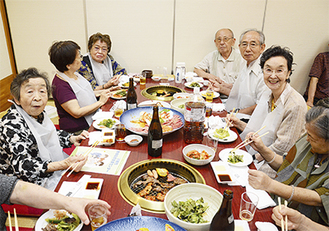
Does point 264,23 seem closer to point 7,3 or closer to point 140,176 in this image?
point 140,176

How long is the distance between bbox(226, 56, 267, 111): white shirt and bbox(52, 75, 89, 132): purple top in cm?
191

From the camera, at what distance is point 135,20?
14.1 feet

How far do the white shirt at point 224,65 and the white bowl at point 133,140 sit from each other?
8.50 ft

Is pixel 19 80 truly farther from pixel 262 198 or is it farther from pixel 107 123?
pixel 262 198

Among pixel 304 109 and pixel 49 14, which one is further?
pixel 49 14

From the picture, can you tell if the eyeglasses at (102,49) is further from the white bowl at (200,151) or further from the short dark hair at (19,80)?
the white bowl at (200,151)

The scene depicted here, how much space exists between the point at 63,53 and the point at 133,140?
1249 mm

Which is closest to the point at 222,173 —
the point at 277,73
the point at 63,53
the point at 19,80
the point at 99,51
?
the point at 277,73

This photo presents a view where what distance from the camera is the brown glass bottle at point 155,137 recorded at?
60.1 inches

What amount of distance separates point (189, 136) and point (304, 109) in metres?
0.92

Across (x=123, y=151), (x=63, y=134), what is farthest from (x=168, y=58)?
(x=123, y=151)

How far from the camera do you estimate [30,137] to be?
1.69 meters

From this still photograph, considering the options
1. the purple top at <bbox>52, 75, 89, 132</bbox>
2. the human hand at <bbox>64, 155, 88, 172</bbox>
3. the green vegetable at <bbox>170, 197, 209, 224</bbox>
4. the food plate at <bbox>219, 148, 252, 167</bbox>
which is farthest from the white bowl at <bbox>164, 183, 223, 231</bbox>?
the purple top at <bbox>52, 75, 89, 132</bbox>

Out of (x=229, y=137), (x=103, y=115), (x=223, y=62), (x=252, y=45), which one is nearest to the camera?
(x=229, y=137)
